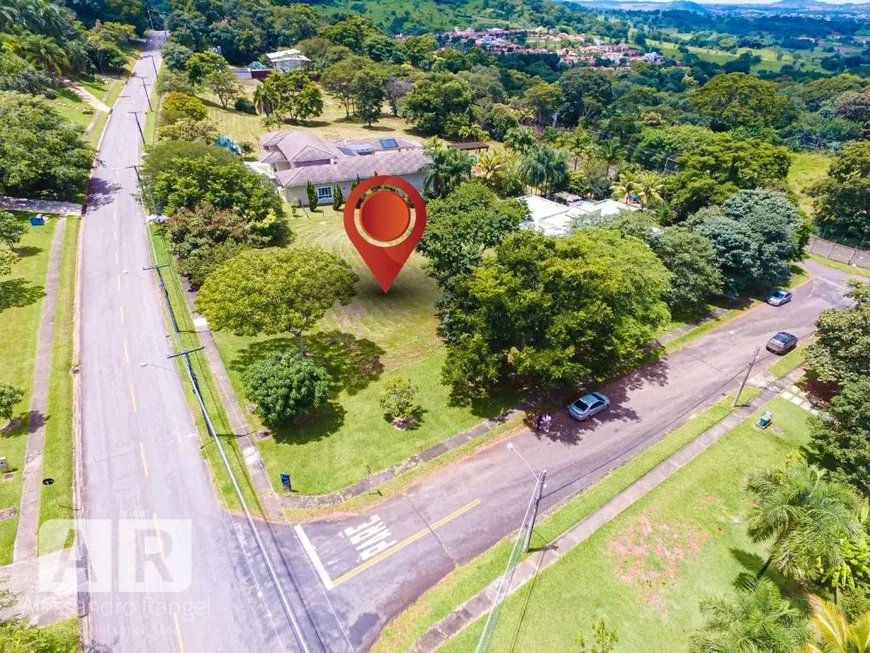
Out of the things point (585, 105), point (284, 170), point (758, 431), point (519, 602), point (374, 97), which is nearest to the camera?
point (519, 602)

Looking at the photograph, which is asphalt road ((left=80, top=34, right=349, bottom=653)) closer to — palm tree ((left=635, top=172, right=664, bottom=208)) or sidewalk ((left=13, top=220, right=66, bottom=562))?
sidewalk ((left=13, top=220, right=66, bottom=562))

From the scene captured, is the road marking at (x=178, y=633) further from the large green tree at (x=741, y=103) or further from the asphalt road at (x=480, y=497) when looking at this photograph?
the large green tree at (x=741, y=103)

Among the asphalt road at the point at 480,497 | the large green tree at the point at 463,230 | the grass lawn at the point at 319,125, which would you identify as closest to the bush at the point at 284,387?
the asphalt road at the point at 480,497

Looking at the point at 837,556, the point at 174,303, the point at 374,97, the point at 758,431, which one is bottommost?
the point at 758,431

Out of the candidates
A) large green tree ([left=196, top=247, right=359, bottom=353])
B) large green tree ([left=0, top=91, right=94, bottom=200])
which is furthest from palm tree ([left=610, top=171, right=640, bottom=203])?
large green tree ([left=0, top=91, right=94, bottom=200])

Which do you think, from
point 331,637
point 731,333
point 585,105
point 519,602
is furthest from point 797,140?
point 331,637

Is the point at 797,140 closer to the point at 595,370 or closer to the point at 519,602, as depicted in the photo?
the point at 595,370
